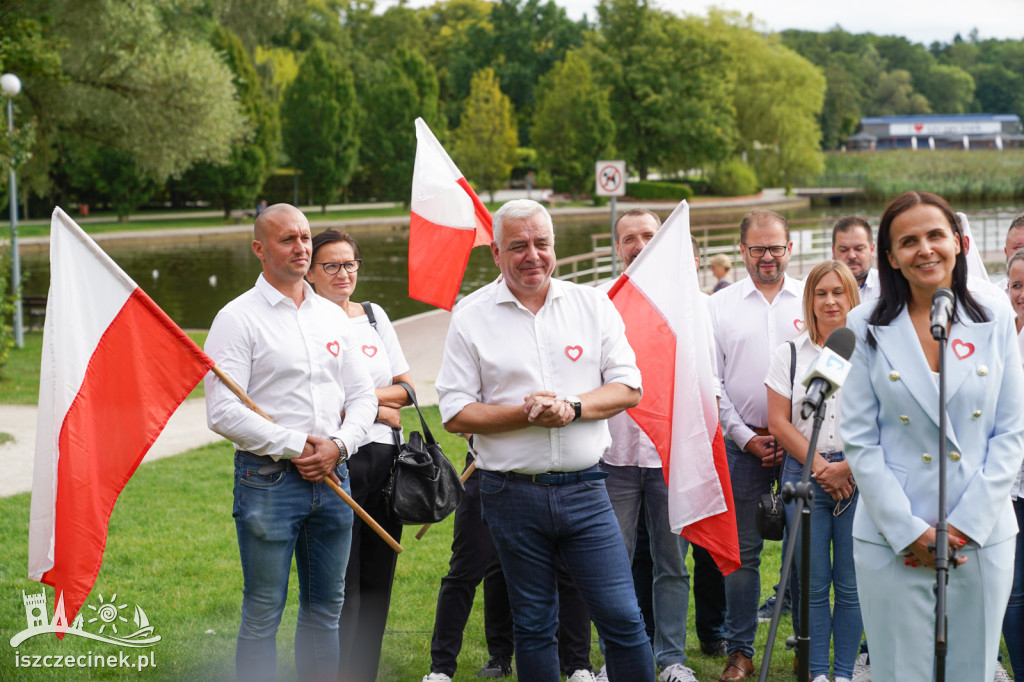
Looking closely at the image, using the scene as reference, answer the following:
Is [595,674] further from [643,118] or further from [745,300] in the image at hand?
[643,118]

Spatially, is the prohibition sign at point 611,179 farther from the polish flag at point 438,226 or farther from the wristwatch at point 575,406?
the wristwatch at point 575,406

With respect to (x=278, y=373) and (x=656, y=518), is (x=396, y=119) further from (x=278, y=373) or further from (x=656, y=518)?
(x=278, y=373)

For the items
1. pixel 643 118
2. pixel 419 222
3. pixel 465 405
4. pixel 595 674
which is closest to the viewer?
pixel 465 405

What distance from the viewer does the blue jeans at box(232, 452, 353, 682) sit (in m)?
4.22

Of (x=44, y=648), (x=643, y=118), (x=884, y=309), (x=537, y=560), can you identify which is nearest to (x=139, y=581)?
(x=44, y=648)

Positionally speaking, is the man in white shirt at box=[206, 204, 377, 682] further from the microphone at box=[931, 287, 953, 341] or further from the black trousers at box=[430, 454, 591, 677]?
the microphone at box=[931, 287, 953, 341]

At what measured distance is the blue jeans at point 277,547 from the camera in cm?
422

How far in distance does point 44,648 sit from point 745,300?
407 cm

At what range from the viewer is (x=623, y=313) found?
518 cm

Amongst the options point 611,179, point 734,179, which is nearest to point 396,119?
point 734,179

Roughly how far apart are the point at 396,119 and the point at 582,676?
57018 millimetres

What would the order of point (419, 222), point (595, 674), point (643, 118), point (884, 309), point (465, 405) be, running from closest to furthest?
point (884, 309), point (465, 405), point (595, 674), point (419, 222), point (643, 118)

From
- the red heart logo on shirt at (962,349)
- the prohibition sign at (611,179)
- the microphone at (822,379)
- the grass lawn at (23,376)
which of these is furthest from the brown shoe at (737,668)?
the prohibition sign at (611,179)

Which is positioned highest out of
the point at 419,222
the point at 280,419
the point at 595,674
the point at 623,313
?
the point at 419,222
